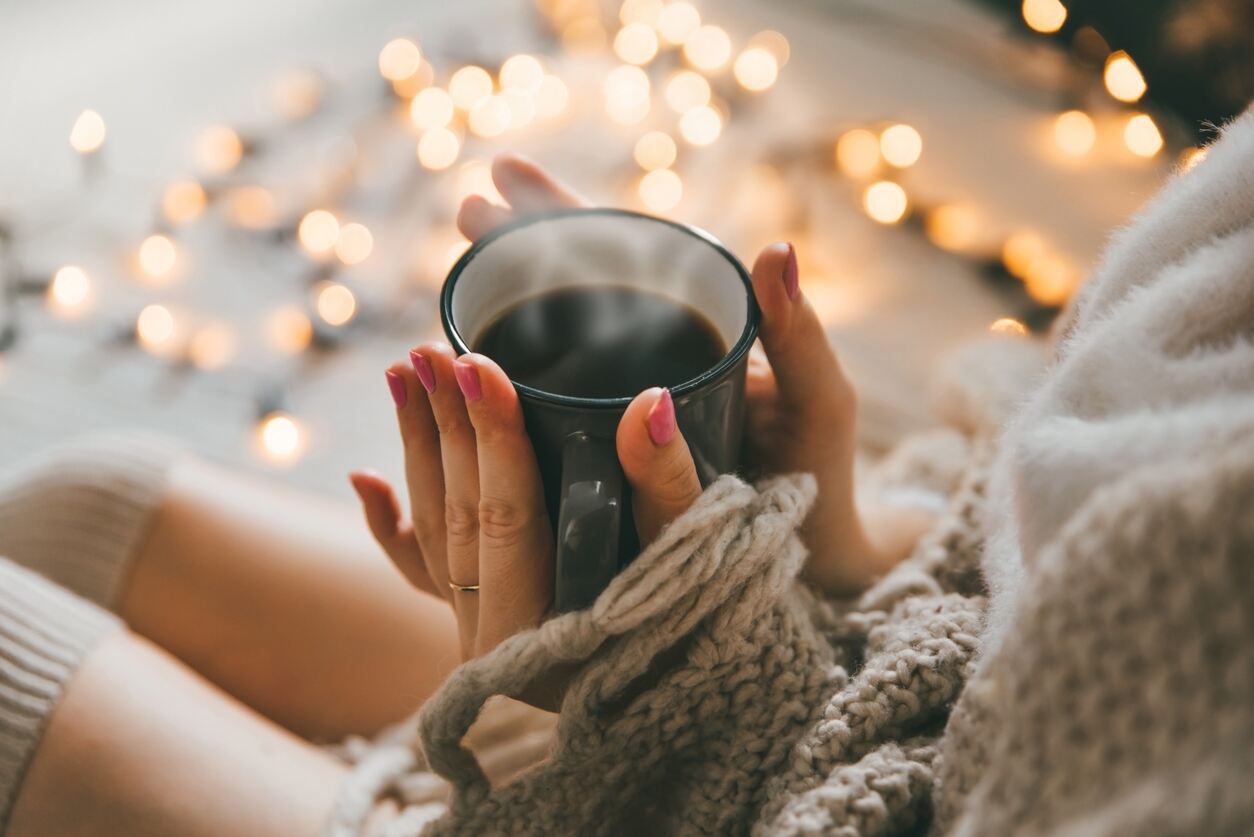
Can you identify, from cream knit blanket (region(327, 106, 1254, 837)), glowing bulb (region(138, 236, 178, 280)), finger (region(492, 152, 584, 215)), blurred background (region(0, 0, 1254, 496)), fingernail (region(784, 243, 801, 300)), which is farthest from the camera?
glowing bulb (region(138, 236, 178, 280))

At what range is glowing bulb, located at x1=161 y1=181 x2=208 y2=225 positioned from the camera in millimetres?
1333

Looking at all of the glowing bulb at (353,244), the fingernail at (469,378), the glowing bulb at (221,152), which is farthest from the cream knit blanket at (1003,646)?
the glowing bulb at (221,152)

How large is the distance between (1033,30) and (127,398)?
139 cm

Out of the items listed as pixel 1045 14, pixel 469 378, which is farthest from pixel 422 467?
pixel 1045 14

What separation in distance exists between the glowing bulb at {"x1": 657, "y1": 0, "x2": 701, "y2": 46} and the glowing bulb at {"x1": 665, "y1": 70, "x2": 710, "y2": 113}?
9cm

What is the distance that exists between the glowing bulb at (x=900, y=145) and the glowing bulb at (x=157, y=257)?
99 cm

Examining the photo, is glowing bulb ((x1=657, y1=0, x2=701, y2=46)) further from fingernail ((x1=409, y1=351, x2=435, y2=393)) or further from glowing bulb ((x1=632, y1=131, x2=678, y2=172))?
fingernail ((x1=409, y1=351, x2=435, y2=393))

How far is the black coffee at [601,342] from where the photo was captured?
52cm

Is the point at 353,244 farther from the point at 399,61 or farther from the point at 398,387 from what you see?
the point at 398,387

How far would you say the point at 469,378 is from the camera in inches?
17.8

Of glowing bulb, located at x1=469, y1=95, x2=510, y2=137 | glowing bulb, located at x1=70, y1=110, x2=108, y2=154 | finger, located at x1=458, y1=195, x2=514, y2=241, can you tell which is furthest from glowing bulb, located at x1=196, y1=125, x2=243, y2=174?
finger, located at x1=458, y1=195, x2=514, y2=241

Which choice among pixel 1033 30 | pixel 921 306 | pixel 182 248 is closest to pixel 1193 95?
pixel 1033 30

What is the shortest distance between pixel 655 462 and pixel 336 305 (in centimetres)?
91

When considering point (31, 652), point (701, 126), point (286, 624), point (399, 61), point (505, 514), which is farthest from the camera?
point (399, 61)
